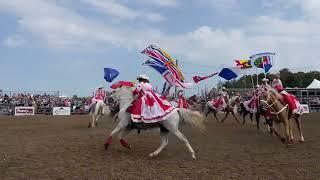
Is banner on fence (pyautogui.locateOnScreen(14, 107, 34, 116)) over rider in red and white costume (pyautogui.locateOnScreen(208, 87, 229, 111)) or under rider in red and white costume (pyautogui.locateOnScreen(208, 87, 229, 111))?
under

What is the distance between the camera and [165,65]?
15609mm

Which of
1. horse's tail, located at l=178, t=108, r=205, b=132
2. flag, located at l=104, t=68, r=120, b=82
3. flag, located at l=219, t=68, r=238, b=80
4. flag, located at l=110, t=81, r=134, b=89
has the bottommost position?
horse's tail, located at l=178, t=108, r=205, b=132

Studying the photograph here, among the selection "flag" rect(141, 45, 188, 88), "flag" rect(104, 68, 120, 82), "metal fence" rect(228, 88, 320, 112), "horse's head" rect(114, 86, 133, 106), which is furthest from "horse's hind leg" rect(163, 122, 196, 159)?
"metal fence" rect(228, 88, 320, 112)

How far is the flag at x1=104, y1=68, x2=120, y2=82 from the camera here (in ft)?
54.6

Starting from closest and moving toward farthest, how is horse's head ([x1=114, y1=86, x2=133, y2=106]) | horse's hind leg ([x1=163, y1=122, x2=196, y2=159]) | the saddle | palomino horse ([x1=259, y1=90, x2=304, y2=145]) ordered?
horse's hind leg ([x1=163, y1=122, x2=196, y2=159])
the saddle
horse's head ([x1=114, y1=86, x2=133, y2=106])
palomino horse ([x1=259, y1=90, x2=304, y2=145])

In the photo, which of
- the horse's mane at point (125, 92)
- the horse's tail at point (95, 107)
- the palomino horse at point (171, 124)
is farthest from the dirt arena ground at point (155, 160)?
the horse's tail at point (95, 107)

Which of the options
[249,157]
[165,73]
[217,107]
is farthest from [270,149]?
[217,107]

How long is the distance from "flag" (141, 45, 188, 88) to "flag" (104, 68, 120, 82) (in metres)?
1.57

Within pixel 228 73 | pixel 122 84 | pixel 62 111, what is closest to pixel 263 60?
pixel 228 73

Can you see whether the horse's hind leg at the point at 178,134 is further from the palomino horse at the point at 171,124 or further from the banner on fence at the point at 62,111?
the banner on fence at the point at 62,111

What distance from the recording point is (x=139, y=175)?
993 centimetres

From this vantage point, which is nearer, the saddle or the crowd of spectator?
the saddle

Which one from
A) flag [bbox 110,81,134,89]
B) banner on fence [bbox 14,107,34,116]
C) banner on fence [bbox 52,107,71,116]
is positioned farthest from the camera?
banner on fence [bbox 52,107,71,116]

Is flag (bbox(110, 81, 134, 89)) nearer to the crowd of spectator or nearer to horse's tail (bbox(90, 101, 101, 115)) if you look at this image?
horse's tail (bbox(90, 101, 101, 115))
